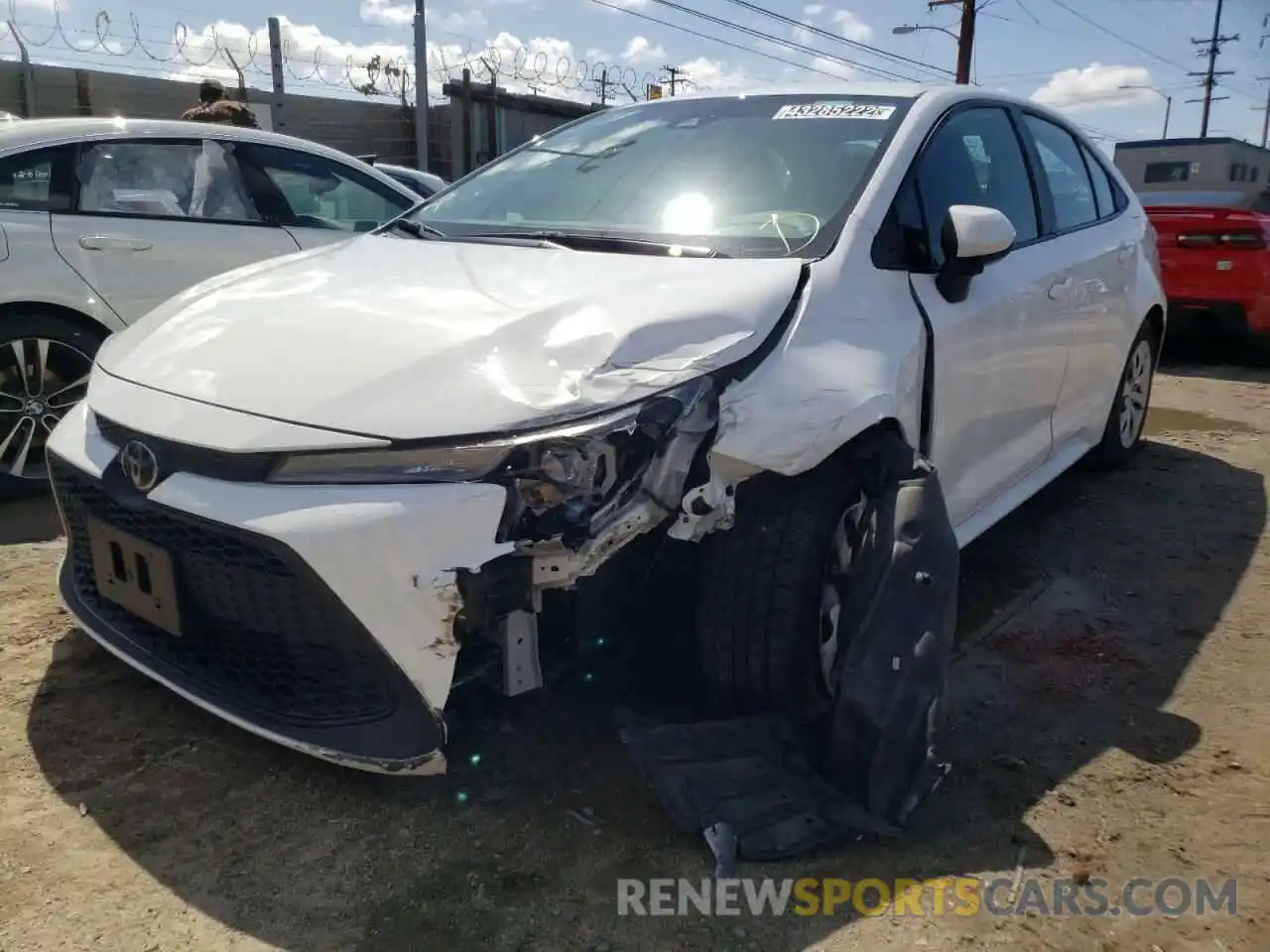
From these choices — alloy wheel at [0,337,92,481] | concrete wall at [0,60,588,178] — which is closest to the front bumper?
alloy wheel at [0,337,92,481]

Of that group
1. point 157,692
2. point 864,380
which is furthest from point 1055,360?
point 157,692

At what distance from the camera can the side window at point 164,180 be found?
13.6 feet

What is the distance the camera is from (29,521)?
3.77m

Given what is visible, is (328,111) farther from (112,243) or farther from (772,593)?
(772,593)

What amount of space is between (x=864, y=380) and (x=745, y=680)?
697 mm

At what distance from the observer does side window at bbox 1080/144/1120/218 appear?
411cm

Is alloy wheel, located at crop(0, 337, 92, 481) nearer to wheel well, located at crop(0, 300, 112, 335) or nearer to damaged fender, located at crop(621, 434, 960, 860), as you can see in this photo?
wheel well, located at crop(0, 300, 112, 335)

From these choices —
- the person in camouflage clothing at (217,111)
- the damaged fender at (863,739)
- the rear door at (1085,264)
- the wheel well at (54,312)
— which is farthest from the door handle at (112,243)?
the rear door at (1085,264)

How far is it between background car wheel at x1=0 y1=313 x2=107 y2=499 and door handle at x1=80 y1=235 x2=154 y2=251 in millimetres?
314

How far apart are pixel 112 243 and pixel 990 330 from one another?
3393 mm

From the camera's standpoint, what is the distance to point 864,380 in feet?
7.32

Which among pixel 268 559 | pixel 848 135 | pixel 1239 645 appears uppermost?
pixel 848 135

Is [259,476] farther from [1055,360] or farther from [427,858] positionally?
[1055,360]

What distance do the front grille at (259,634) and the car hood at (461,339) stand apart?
26 cm
